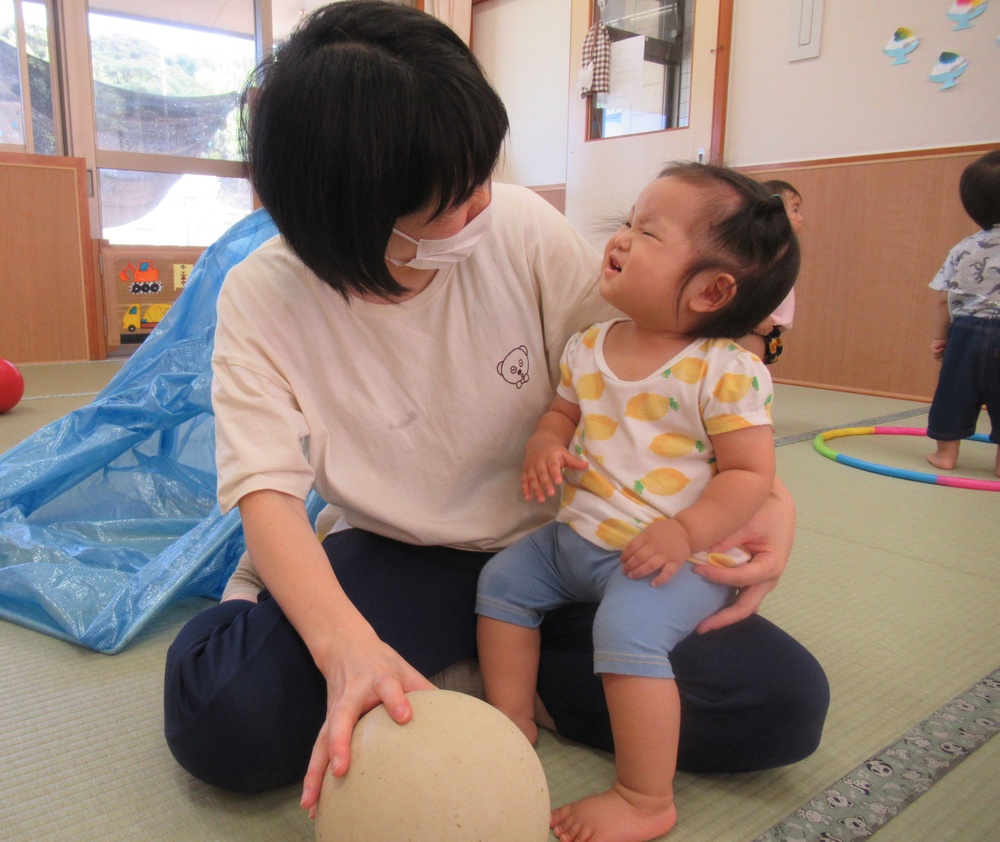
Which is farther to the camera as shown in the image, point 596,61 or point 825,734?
point 596,61

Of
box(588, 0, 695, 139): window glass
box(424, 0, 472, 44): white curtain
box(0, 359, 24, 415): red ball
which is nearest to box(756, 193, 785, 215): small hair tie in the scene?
box(0, 359, 24, 415): red ball

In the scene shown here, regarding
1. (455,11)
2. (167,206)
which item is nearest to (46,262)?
(167,206)

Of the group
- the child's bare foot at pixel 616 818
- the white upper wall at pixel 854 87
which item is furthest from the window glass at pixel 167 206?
the child's bare foot at pixel 616 818

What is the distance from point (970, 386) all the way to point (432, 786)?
7.39 ft

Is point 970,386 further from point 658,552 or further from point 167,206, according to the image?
point 167,206

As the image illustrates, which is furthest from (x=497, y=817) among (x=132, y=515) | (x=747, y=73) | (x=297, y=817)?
(x=747, y=73)

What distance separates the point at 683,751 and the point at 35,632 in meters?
0.94

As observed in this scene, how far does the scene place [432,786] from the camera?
24.0 inches

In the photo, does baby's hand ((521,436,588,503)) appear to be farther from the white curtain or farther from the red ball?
the white curtain

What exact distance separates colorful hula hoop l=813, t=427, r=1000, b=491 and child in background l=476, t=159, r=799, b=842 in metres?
1.45

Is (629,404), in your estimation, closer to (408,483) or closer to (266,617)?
(408,483)

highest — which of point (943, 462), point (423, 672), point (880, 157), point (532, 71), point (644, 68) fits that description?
point (532, 71)

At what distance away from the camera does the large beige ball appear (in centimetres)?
60

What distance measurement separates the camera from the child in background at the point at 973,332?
2299mm
